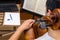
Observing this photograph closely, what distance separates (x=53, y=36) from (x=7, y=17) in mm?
708

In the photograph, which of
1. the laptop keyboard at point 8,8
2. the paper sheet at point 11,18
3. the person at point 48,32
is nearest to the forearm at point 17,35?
the person at point 48,32

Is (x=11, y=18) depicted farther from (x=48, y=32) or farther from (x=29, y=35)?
(x=48, y=32)

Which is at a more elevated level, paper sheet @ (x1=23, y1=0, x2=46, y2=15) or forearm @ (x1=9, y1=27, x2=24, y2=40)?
paper sheet @ (x1=23, y1=0, x2=46, y2=15)

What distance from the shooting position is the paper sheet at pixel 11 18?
1.21m

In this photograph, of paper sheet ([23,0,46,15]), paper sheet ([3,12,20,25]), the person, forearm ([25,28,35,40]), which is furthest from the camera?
paper sheet ([23,0,46,15])

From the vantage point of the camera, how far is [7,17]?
1271 mm

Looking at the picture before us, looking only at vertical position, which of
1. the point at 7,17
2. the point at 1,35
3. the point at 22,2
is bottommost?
the point at 1,35

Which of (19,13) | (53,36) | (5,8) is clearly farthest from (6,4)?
(53,36)

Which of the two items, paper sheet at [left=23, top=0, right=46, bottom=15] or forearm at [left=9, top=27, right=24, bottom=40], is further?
paper sheet at [left=23, top=0, right=46, bottom=15]

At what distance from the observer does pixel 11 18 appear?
126 cm

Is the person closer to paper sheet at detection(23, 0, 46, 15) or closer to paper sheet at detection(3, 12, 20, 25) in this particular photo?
paper sheet at detection(23, 0, 46, 15)

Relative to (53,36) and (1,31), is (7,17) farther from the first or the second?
(53,36)

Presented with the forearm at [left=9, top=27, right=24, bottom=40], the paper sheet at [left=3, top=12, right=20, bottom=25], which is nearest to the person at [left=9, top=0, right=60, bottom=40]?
the forearm at [left=9, top=27, right=24, bottom=40]

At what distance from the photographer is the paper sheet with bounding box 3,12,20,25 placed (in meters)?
1.21
